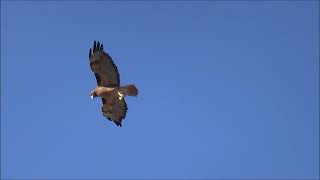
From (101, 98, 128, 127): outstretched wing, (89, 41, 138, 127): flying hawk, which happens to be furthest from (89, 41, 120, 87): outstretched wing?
(101, 98, 128, 127): outstretched wing

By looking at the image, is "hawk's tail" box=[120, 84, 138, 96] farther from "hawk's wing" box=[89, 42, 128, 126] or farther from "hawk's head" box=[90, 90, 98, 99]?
"hawk's head" box=[90, 90, 98, 99]

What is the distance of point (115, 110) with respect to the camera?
86.1 ft

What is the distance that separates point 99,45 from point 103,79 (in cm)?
121

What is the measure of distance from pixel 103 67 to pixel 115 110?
6.76 feet

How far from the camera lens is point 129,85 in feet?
78.4

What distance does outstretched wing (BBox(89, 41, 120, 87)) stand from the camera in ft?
81.6

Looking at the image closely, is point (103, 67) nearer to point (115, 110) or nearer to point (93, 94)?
point (93, 94)

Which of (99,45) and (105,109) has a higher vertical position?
(99,45)

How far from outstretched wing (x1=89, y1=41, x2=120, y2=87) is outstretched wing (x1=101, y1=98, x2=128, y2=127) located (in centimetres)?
110

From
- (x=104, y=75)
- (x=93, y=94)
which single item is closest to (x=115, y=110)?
(x=93, y=94)

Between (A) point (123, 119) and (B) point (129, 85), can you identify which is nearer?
(B) point (129, 85)

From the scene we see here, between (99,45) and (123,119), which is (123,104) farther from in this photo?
(99,45)

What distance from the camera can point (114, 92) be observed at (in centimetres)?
2483

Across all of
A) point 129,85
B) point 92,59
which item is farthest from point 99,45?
point 129,85
